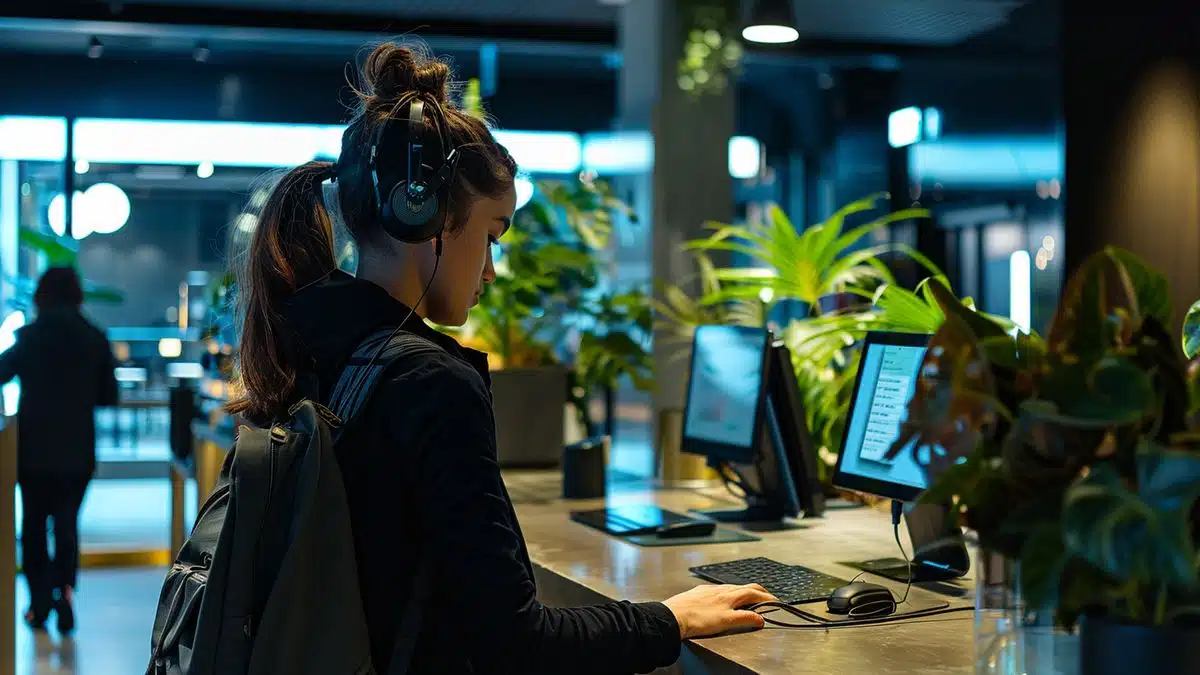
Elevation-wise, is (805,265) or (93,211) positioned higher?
(93,211)

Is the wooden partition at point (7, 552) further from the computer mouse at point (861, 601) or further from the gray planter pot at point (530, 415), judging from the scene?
the computer mouse at point (861, 601)

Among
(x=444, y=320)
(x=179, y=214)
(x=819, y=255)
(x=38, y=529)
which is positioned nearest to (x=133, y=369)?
(x=179, y=214)

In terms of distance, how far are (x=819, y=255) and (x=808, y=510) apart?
0.84 meters

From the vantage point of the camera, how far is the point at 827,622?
174 cm

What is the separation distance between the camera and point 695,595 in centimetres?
169

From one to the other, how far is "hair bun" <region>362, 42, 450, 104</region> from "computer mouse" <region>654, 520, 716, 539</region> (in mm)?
1075

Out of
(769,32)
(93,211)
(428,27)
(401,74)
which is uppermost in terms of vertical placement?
(428,27)

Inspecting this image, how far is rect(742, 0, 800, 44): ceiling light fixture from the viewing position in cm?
468

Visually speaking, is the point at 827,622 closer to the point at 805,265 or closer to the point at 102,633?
the point at 805,265

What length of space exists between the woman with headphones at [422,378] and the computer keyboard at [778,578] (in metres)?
0.13

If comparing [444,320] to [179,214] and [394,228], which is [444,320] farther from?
[179,214]

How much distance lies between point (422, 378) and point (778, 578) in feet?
2.82

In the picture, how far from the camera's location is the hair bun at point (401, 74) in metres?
1.63

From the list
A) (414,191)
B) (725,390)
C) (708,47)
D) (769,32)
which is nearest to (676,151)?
(708,47)
